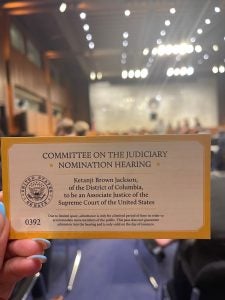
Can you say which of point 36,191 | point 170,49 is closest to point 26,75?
point 170,49

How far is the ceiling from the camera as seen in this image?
2.58 ft

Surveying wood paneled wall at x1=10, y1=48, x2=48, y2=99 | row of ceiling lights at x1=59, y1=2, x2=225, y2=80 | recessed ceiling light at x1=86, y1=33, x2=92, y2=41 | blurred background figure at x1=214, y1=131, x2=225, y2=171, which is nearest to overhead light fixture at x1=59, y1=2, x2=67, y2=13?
row of ceiling lights at x1=59, y1=2, x2=225, y2=80

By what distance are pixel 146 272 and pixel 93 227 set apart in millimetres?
1638

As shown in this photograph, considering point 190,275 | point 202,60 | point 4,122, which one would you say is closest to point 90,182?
point 202,60

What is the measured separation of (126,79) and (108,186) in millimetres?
2224

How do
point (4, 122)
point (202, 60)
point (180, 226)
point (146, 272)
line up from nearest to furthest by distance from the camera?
point (180, 226) → point (202, 60) → point (146, 272) → point (4, 122)

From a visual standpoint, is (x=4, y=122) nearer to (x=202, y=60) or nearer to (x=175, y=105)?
(x=202, y=60)

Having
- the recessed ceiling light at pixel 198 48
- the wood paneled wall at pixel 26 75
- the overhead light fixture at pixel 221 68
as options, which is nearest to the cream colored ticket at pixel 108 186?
the overhead light fixture at pixel 221 68

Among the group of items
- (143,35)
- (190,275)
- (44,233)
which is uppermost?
(143,35)

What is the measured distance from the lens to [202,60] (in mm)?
883

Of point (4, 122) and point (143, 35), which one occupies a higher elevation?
point (143, 35)

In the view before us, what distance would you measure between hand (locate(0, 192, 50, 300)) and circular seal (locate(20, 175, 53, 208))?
0.09 ft

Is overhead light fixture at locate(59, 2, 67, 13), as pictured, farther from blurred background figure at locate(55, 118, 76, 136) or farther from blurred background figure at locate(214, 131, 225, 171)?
blurred background figure at locate(214, 131, 225, 171)

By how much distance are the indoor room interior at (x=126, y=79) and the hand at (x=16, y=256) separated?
0.41ft
